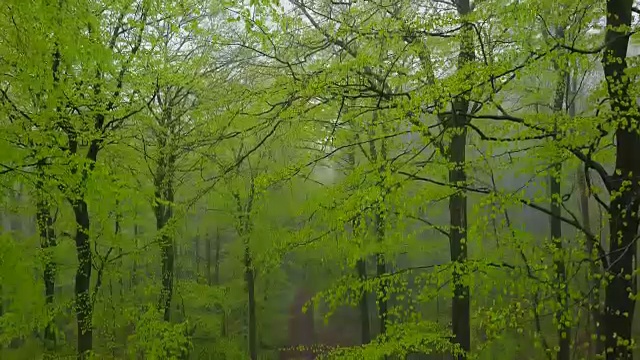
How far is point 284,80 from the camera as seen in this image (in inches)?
221

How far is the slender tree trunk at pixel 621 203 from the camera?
445cm

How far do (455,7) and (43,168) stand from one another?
5.55 metres

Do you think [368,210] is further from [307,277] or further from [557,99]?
[307,277]

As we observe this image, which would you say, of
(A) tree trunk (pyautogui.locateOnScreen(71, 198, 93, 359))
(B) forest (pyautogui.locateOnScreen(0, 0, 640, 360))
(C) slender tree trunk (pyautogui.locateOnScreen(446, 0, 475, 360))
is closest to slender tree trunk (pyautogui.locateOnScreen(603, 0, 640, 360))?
(B) forest (pyautogui.locateOnScreen(0, 0, 640, 360))

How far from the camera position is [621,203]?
474 cm

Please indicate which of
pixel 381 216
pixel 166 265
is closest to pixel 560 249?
pixel 381 216

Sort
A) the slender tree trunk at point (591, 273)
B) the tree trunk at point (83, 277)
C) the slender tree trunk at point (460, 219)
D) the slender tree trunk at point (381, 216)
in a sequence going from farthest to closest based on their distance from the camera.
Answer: the tree trunk at point (83, 277), the slender tree trunk at point (460, 219), the slender tree trunk at point (381, 216), the slender tree trunk at point (591, 273)

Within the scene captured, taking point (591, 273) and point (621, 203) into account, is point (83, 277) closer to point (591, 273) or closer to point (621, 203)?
point (591, 273)

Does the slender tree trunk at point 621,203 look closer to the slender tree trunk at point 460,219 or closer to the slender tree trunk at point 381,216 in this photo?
the slender tree trunk at point 460,219


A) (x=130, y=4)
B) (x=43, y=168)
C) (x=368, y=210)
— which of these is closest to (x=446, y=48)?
(x=368, y=210)

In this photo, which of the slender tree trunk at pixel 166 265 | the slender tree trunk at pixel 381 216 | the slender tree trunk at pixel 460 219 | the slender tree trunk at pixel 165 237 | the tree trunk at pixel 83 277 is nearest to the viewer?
the slender tree trunk at pixel 381 216

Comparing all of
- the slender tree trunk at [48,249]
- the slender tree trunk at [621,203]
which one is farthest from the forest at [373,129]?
the slender tree trunk at [48,249]

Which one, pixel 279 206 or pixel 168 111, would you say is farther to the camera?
pixel 279 206

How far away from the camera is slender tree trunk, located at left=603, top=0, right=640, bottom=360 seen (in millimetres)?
4449
